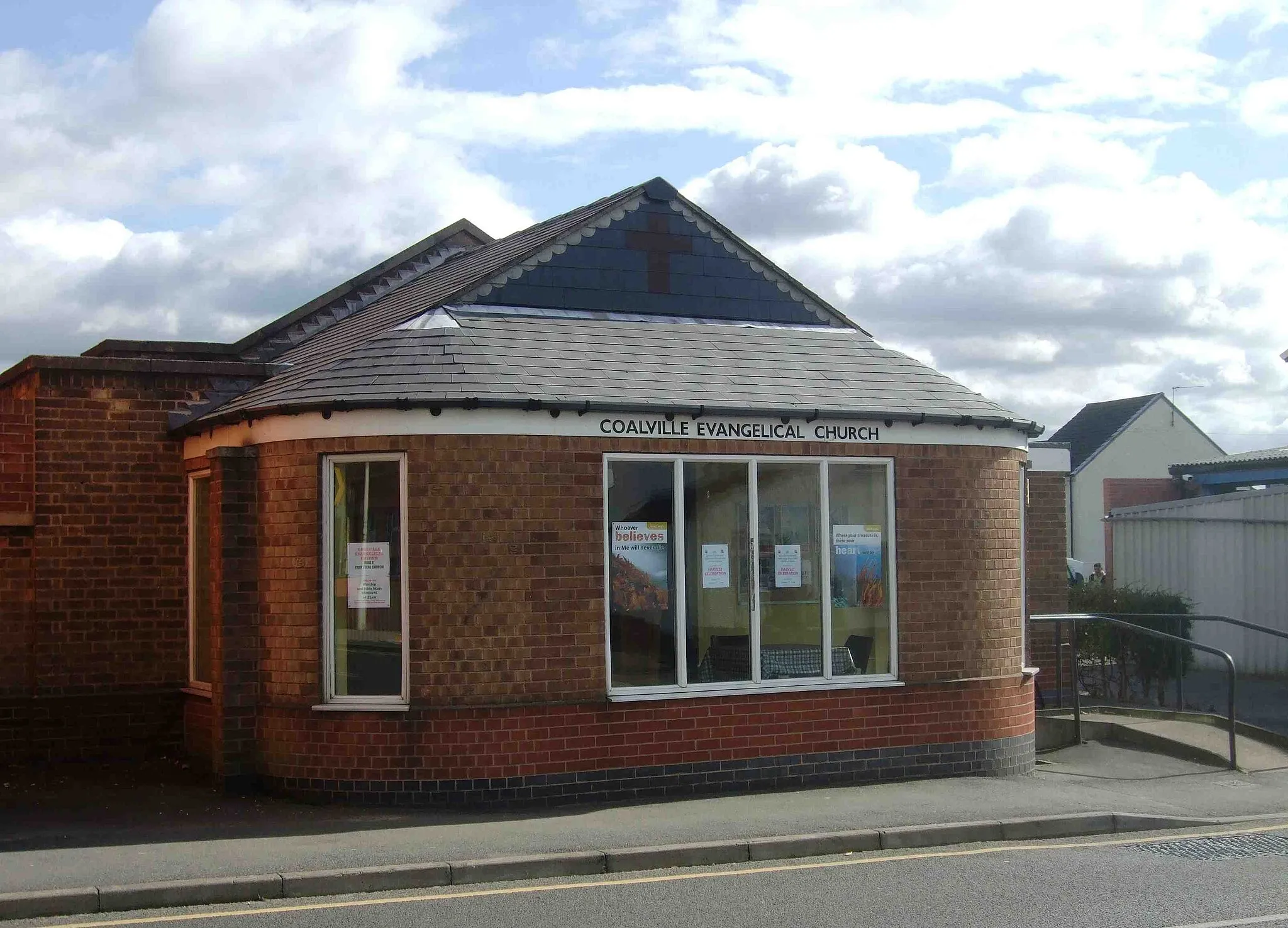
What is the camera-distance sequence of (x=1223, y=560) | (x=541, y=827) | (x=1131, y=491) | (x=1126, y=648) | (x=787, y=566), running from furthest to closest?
(x=1131, y=491) < (x=1223, y=560) < (x=1126, y=648) < (x=787, y=566) < (x=541, y=827)

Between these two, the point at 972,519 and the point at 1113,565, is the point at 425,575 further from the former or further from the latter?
the point at 1113,565

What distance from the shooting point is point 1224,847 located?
31.2 ft

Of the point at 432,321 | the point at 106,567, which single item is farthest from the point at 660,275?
the point at 106,567

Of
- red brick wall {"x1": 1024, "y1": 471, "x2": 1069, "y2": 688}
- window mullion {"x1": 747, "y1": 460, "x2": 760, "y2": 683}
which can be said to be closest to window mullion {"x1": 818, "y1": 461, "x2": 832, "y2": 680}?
window mullion {"x1": 747, "y1": 460, "x2": 760, "y2": 683}

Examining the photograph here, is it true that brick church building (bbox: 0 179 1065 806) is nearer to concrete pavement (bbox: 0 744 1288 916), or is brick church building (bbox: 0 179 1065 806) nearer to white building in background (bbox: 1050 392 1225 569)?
concrete pavement (bbox: 0 744 1288 916)

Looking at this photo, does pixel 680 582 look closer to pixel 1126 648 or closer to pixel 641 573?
pixel 641 573

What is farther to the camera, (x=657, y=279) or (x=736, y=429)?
(x=657, y=279)

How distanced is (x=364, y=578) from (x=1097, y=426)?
3840 centimetres

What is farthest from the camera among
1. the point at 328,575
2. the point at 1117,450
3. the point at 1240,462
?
the point at 1117,450

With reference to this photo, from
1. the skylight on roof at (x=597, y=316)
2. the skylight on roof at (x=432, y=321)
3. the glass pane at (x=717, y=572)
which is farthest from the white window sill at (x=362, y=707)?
the skylight on roof at (x=597, y=316)

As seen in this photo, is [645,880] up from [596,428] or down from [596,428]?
down

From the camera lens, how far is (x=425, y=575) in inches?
412

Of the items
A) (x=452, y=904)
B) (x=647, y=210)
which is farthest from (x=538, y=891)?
(x=647, y=210)

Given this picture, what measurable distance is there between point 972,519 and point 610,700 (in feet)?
11.9
